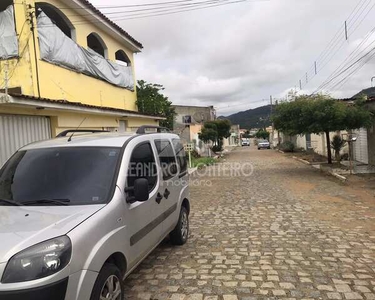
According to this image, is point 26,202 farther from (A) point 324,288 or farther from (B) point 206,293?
(A) point 324,288

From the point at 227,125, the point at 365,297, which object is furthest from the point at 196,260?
the point at 227,125

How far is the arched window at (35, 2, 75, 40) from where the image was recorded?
10.2 metres

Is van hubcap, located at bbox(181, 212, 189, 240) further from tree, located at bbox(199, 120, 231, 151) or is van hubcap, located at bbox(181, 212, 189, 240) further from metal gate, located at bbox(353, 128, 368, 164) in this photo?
tree, located at bbox(199, 120, 231, 151)

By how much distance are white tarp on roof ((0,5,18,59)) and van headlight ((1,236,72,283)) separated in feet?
26.5

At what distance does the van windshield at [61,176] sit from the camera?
137 inches

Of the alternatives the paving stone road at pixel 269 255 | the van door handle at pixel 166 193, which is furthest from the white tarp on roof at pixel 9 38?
the van door handle at pixel 166 193

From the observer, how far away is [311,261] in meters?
4.98

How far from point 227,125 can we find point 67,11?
3280 centimetres

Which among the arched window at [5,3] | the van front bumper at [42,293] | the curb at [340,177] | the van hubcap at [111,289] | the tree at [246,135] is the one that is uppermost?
the arched window at [5,3]

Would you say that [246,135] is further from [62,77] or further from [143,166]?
[143,166]

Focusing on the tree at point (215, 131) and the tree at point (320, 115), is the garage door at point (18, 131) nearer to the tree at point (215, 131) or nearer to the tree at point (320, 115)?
the tree at point (320, 115)

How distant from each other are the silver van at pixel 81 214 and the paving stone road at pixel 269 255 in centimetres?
63

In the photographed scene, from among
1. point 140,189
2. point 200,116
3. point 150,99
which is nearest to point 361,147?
point 150,99

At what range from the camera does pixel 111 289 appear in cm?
317
